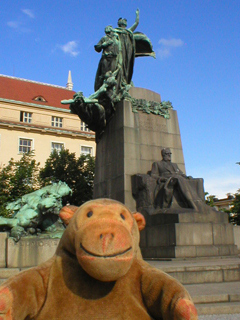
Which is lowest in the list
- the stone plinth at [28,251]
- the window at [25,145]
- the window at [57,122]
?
the stone plinth at [28,251]

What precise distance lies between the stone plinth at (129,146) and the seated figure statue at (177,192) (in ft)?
3.48

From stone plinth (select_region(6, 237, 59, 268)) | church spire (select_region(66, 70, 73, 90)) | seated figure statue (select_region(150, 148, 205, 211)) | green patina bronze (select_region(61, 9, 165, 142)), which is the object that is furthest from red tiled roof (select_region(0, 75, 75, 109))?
stone plinth (select_region(6, 237, 59, 268))

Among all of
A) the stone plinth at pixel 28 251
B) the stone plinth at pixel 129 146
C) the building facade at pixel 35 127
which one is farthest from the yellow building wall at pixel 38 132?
the stone plinth at pixel 28 251

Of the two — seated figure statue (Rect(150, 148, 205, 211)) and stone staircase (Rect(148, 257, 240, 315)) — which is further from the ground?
seated figure statue (Rect(150, 148, 205, 211))

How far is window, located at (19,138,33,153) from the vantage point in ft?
135

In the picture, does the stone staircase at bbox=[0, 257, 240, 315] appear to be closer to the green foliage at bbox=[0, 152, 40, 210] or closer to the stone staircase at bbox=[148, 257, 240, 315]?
the stone staircase at bbox=[148, 257, 240, 315]

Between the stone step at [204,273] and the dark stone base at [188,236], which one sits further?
the dark stone base at [188,236]

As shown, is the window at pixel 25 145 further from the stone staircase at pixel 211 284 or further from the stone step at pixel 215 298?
the stone step at pixel 215 298

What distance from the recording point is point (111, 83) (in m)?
12.9

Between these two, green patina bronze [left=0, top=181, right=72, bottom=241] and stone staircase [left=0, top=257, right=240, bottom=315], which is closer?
stone staircase [left=0, top=257, right=240, bottom=315]

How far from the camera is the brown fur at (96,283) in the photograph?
8.23ft

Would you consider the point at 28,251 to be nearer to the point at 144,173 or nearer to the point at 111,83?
the point at 144,173

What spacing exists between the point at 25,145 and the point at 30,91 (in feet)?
35.4

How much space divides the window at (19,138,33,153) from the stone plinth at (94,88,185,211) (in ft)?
94.4
